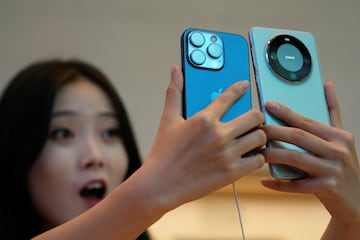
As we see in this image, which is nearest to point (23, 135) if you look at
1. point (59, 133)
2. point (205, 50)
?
point (59, 133)

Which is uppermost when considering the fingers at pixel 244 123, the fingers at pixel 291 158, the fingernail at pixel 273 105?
the fingernail at pixel 273 105

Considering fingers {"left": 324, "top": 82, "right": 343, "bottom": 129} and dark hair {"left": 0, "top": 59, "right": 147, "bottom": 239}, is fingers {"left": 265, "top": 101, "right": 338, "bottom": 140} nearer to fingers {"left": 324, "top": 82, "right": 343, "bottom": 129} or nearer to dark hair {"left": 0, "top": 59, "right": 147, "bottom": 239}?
fingers {"left": 324, "top": 82, "right": 343, "bottom": 129}

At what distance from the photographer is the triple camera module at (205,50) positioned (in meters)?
0.47

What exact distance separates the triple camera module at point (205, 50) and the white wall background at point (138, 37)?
537 mm

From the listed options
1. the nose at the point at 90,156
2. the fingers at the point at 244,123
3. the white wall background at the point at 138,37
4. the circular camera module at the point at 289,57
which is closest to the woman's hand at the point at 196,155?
the fingers at the point at 244,123

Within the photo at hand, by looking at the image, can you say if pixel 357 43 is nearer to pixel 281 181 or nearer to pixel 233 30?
pixel 233 30

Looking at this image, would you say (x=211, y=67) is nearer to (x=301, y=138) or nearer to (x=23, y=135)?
(x=301, y=138)

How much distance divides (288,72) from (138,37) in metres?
0.61

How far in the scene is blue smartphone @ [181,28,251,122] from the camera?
1.47ft

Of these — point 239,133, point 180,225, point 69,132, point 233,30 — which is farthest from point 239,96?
point 233,30

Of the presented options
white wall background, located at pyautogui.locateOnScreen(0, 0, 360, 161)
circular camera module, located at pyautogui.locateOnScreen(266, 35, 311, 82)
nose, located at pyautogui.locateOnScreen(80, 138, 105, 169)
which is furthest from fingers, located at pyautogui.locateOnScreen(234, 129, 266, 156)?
white wall background, located at pyautogui.locateOnScreen(0, 0, 360, 161)

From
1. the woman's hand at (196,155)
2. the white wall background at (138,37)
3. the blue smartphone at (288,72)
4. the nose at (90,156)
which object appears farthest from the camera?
the white wall background at (138,37)

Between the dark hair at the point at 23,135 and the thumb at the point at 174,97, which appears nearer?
the thumb at the point at 174,97

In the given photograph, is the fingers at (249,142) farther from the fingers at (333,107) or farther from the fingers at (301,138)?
the fingers at (333,107)
